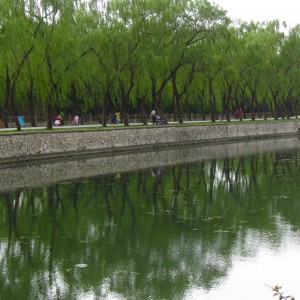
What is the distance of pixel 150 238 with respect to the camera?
1098cm

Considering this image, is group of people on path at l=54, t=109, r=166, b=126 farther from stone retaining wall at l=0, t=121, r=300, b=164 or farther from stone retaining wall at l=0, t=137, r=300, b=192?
stone retaining wall at l=0, t=137, r=300, b=192

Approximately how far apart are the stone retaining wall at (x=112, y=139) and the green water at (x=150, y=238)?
5.61 meters

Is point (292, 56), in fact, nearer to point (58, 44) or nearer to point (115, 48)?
point (115, 48)

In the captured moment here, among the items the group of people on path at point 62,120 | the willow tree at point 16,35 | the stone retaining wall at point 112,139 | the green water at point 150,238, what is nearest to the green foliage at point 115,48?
the willow tree at point 16,35

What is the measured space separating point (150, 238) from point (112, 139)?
18.9 metres

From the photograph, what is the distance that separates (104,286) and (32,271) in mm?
1477

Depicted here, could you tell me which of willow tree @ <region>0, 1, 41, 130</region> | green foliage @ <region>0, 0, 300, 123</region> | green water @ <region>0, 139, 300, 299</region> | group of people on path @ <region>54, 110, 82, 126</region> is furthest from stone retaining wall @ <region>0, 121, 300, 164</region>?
group of people on path @ <region>54, 110, 82, 126</region>

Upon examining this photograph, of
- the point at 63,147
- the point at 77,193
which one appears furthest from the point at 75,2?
the point at 77,193

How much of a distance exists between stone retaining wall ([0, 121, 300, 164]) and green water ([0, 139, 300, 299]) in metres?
5.61

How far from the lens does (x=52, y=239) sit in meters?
11.1

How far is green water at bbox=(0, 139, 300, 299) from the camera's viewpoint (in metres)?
8.19

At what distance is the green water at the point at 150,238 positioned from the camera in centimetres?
819

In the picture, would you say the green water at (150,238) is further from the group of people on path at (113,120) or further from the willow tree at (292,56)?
the willow tree at (292,56)

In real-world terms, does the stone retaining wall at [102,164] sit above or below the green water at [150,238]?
above
